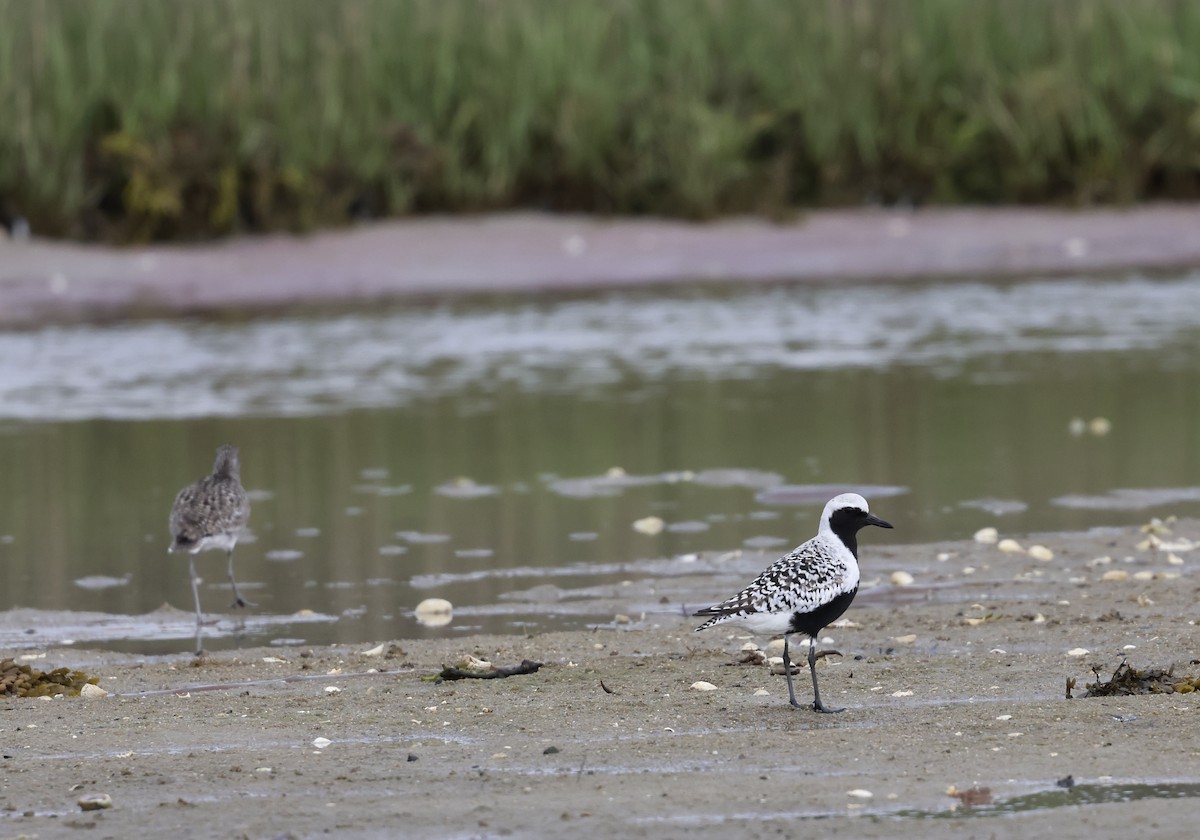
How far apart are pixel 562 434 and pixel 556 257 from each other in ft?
19.2

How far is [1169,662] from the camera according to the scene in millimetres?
6984

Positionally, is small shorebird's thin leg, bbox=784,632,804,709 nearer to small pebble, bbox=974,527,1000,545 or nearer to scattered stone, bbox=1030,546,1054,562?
scattered stone, bbox=1030,546,1054,562

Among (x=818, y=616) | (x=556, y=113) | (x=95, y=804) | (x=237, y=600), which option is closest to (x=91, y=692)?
(x=95, y=804)

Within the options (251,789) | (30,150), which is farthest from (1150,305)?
(251,789)

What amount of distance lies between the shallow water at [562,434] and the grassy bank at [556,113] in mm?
1804

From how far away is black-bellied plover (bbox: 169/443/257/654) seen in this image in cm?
884

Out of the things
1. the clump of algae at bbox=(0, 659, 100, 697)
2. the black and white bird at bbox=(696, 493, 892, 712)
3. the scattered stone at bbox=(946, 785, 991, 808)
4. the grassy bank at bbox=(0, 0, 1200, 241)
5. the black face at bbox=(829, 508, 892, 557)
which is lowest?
the clump of algae at bbox=(0, 659, 100, 697)

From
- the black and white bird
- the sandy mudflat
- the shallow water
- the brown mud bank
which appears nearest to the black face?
the black and white bird

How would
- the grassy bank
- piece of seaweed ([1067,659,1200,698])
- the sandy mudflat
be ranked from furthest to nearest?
the grassy bank < piece of seaweed ([1067,659,1200,698]) < the sandy mudflat

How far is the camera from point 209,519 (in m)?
8.87

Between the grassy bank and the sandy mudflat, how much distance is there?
413 inches

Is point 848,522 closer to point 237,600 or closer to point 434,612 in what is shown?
point 434,612

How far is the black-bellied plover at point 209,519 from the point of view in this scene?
348 inches

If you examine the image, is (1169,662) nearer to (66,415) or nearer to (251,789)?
(251,789)
